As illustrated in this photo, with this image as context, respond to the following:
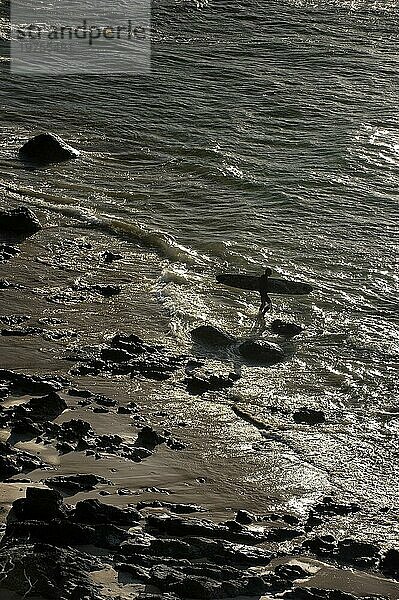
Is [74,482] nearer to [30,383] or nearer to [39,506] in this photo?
[39,506]

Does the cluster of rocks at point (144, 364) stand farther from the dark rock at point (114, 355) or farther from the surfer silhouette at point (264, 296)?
the surfer silhouette at point (264, 296)

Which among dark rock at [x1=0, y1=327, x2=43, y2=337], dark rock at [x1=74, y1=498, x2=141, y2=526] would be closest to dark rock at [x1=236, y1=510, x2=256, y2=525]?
dark rock at [x1=74, y1=498, x2=141, y2=526]

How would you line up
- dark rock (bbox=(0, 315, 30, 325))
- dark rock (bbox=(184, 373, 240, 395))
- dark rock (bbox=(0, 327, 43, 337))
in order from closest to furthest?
dark rock (bbox=(184, 373, 240, 395)), dark rock (bbox=(0, 327, 43, 337)), dark rock (bbox=(0, 315, 30, 325))

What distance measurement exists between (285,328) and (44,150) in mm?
6120

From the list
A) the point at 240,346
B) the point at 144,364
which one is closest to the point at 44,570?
the point at 144,364

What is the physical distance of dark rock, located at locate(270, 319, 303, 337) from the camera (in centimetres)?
1051

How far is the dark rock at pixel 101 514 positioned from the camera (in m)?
6.39

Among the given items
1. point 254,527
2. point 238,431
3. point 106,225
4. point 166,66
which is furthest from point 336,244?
point 166,66

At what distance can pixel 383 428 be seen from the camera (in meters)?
8.86

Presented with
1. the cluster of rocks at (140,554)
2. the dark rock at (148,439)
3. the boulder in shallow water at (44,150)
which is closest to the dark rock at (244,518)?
the cluster of rocks at (140,554)

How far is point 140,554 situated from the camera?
619cm

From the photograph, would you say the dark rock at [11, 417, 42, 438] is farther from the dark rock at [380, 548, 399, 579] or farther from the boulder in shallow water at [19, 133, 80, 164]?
the boulder in shallow water at [19, 133, 80, 164]

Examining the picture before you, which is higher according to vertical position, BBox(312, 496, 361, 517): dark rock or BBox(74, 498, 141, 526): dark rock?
BBox(74, 498, 141, 526): dark rock

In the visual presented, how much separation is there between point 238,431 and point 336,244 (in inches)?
207
